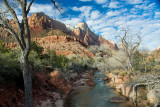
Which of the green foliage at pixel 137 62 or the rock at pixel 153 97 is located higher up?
the green foliage at pixel 137 62

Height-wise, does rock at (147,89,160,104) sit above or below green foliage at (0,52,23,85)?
below

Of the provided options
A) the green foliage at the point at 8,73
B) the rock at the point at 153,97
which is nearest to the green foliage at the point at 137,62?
the rock at the point at 153,97

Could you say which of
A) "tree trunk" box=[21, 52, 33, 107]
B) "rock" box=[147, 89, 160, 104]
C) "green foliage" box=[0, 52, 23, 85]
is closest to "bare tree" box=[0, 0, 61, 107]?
"tree trunk" box=[21, 52, 33, 107]

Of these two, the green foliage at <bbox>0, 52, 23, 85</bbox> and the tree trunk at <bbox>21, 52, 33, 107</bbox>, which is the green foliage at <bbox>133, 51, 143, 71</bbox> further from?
the tree trunk at <bbox>21, 52, 33, 107</bbox>

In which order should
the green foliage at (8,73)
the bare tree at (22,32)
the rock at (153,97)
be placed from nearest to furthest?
the bare tree at (22,32), the green foliage at (8,73), the rock at (153,97)

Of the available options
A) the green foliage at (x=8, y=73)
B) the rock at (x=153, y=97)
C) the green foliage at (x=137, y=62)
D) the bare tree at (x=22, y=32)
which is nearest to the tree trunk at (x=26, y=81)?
the bare tree at (x=22, y=32)

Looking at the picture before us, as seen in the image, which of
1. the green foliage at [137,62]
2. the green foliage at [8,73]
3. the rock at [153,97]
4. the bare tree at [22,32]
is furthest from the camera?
the green foliage at [137,62]

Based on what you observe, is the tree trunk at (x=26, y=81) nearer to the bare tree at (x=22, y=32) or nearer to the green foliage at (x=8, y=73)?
the bare tree at (x=22, y=32)

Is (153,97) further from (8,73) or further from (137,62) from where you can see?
(137,62)

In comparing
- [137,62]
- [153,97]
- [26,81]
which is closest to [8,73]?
[26,81]

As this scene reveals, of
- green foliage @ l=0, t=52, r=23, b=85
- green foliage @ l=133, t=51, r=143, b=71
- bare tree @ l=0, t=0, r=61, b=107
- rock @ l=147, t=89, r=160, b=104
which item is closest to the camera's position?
bare tree @ l=0, t=0, r=61, b=107

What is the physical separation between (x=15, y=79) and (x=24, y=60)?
497 cm

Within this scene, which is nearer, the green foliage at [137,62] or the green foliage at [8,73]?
the green foliage at [8,73]

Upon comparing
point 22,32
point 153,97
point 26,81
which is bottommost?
point 153,97
